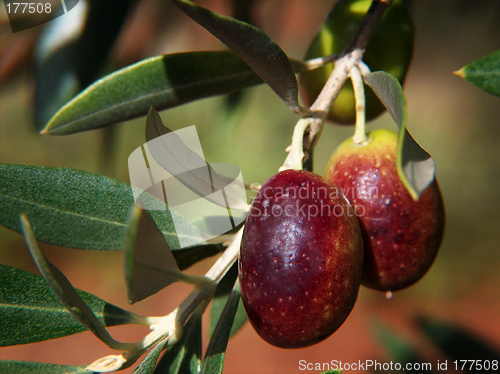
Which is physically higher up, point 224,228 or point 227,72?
point 227,72

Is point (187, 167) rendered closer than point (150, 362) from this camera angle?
No

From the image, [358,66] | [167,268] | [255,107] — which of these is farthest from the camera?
[255,107]

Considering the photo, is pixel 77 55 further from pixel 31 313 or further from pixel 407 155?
pixel 407 155

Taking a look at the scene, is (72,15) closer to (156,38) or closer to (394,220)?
(156,38)

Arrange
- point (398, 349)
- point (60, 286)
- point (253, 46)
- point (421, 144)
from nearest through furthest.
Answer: point (60, 286)
point (253, 46)
point (398, 349)
point (421, 144)

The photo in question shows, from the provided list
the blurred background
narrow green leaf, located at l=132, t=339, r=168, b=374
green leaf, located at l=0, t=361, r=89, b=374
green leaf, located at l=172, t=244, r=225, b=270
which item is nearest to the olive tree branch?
green leaf, located at l=172, t=244, r=225, b=270

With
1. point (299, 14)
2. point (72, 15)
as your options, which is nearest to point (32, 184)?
point (72, 15)
